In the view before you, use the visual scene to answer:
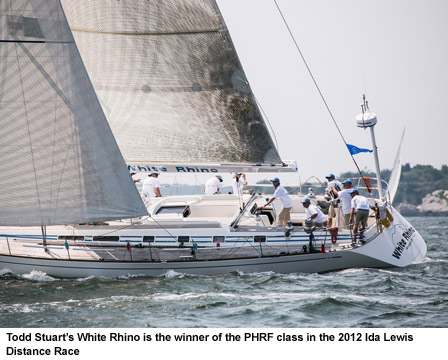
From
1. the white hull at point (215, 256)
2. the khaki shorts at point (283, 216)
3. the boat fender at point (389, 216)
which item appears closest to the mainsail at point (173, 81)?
the khaki shorts at point (283, 216)

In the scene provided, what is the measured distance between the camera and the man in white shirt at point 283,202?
17.0 meters

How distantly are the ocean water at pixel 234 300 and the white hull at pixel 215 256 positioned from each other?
239 millimetres

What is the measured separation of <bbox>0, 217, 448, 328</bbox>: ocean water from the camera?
1181 centimetres

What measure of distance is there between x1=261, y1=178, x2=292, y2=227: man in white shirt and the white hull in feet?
1.72

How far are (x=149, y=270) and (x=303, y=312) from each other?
4.67m

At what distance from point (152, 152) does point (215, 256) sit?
2979 millimetres

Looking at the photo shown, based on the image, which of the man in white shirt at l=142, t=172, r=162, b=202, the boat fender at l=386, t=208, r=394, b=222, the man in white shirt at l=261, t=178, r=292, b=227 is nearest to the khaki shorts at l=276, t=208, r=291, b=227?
the man in white shirt at l=261, t=178, r=292, b=227

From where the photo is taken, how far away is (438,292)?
13789mm

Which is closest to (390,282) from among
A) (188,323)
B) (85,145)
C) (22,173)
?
(188,323)

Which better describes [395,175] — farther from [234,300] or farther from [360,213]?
[234,300]

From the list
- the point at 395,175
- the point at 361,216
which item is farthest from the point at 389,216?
the point at 395,175

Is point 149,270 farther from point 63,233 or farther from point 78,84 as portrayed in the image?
point 78,84

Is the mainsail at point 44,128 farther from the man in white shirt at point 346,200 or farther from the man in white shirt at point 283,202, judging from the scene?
the man in white shirt at point 346,200
